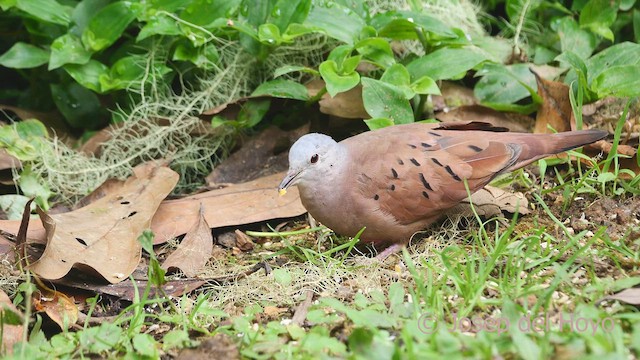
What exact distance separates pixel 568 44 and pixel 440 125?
1.50m

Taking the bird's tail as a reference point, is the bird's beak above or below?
below

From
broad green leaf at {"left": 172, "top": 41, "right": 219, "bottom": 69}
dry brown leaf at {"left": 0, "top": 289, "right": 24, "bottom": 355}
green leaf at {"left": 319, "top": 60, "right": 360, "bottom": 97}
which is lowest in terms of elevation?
dry brown leaf at {"left": 0, "top": 289, "right": 24, "bottom": 355}

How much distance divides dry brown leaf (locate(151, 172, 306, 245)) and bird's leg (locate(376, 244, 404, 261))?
659mm

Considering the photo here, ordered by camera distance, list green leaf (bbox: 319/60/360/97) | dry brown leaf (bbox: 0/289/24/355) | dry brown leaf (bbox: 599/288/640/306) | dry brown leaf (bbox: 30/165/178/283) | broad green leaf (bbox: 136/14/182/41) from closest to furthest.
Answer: dry brown leaf (bbox: 599/288/640/306) → dry brown leaf (bbox: 0/289/24/355) → dry brown leaf (bbox: 30/165/178/283) → green leaf (bbox: 319/60/360/97) → broad green leaf (bbox: 136/14/182/41)

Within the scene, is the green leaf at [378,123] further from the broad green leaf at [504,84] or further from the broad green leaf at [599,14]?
the broad green leaf at [599,14]

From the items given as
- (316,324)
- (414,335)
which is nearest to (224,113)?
(316,324)

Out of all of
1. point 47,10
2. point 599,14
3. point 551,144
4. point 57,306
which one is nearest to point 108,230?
point 57,306

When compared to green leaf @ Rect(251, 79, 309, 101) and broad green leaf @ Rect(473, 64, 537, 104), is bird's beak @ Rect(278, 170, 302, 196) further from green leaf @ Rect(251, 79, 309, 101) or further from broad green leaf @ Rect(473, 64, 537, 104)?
broad green leaf @ Rect(473, 64, 537, 104)

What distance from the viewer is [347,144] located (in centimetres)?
412

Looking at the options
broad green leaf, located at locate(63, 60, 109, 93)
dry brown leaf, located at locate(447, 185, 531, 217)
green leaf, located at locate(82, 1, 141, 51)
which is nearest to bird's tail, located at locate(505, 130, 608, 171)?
dry brown leaf, located at locate(447, 185, 531, 217)

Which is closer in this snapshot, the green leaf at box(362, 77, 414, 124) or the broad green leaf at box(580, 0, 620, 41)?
the green leaf at box(362, 77, 414, 124)

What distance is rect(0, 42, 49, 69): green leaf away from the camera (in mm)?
5148

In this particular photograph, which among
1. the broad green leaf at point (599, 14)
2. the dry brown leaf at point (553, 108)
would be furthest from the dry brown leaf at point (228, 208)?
the broad green leaf at point (599, 14)

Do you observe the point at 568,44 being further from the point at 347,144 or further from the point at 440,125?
the point at 347,144
